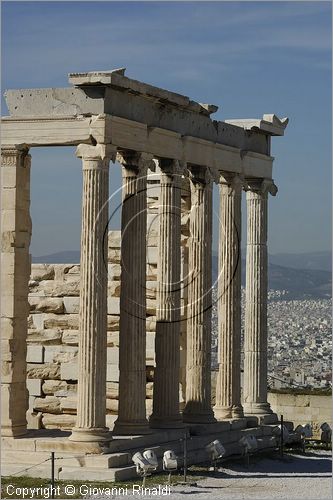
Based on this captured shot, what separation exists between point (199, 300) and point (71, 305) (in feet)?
12.3

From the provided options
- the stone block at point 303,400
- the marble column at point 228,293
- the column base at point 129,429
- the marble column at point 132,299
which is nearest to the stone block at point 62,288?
the marble column at point 228,293

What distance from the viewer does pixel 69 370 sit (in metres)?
43.8

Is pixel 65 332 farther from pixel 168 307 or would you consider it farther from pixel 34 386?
pixel 168 307

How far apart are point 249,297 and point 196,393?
16.6 ft

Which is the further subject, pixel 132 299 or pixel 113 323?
pixel 113 323

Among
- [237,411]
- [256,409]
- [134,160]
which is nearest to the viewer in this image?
[134,160]

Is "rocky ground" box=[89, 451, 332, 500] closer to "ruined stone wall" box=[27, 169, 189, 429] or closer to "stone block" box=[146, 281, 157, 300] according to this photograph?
"ruined stone wall" box=[27, 169, 189, 429]

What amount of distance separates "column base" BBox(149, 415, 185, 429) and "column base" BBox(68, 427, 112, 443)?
12.0 feet

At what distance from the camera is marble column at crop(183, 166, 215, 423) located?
139 ft

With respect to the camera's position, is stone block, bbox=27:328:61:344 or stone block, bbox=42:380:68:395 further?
stone block, bbox=27:328:61:344

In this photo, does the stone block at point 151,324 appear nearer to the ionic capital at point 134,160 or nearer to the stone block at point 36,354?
the stone block at point 36,354

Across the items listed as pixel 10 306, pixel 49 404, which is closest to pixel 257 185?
pixel 49 404

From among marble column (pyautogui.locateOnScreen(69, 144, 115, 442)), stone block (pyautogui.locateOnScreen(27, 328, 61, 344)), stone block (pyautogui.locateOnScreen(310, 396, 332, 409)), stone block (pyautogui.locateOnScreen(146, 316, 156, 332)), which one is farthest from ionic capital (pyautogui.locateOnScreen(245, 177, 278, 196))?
marble column (pyautogui.locateOnScreen(69, 144, 115, 442))

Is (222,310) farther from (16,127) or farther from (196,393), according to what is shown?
(16,127)
